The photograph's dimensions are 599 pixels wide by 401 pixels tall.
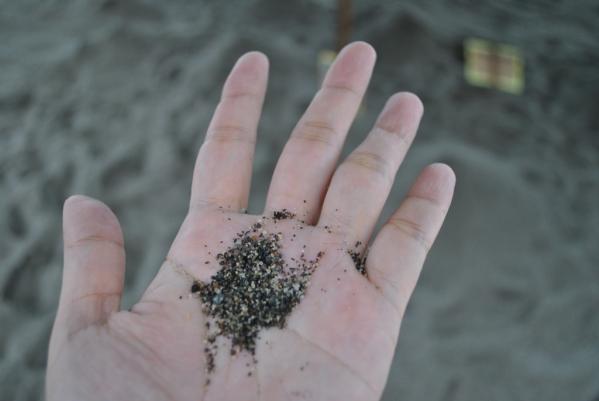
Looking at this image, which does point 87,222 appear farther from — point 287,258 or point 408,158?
point 408,158

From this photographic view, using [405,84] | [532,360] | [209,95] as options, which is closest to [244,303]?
[532,360]

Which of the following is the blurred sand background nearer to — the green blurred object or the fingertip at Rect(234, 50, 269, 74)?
the green blurred object

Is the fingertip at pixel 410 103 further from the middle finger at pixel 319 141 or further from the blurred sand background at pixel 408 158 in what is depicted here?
the blurred sand background at pixel 408 158

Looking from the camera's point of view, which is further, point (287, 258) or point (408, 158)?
point (408, 158)

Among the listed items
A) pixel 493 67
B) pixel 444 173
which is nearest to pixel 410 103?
pixel 444 173

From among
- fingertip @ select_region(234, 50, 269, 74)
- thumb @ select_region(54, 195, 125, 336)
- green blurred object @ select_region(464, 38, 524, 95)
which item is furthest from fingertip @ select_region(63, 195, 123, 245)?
green blurred object @ select_region(464, 38, 524, 95)

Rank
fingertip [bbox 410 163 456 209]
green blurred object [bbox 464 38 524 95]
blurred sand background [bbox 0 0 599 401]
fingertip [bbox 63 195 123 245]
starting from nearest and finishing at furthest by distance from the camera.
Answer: fingertip [bbox 63 195 123 245]
fingertip [bbox 410 163 456 209]
blurred sand background [bbox 0 0 599 401]
green blurred object [bbox 464 38 524 95]

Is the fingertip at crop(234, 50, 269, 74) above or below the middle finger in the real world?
above
